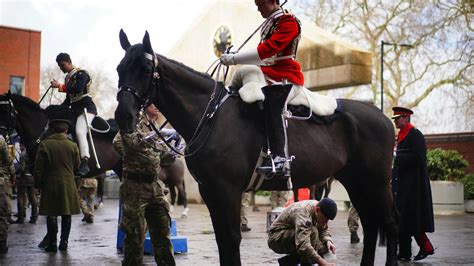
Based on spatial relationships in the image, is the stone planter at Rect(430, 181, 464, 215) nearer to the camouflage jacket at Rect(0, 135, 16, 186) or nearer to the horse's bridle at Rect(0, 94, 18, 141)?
the horse's bridle at Rect(0, 94, 18, 141)

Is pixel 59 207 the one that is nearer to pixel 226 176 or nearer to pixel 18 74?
pixel 226 176

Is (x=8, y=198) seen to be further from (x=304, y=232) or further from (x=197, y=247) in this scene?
(x=304, y=232)

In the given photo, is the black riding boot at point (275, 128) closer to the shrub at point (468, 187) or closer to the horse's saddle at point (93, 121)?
the horse's saddle at point (93, 121)

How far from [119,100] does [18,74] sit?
47019 millimetres

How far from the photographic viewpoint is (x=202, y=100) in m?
7.21

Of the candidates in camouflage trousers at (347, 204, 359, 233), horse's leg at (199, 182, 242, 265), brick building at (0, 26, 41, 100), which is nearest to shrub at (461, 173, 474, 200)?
camouflage trousers at (347, 204, 359, 233)

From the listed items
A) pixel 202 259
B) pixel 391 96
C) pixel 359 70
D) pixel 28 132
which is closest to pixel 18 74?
pixel 391 96

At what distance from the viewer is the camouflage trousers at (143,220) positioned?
8211 mm

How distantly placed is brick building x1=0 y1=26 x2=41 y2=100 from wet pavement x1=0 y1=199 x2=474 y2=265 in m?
34.8

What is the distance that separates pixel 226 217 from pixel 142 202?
1.84 meters

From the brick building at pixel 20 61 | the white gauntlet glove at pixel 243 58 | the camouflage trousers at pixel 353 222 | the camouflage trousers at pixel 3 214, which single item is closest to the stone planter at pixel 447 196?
the camouflage trousers at pixel 353 222

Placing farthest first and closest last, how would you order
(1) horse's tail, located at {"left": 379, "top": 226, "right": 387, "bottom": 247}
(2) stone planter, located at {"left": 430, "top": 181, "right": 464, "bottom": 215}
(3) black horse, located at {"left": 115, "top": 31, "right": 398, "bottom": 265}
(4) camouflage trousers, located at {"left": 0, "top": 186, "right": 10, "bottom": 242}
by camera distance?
(2) stone planter, located at {"left": 430, "top": 181, "right": 464, "bottom": 215} → (4) camouflage trousers, located at {"left": 0, "top": 186, "right": 10, "bottom": 242} → (1) horse's tail, located at {"left": 379, "top": 226, "right": 387, "bottom": 247} → (3) black horse, located at {"left": 115, "top": 31, "right": 398, "bottom": 265}

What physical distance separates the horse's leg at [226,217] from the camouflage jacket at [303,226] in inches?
32.2

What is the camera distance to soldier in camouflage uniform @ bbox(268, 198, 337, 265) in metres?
7.35
